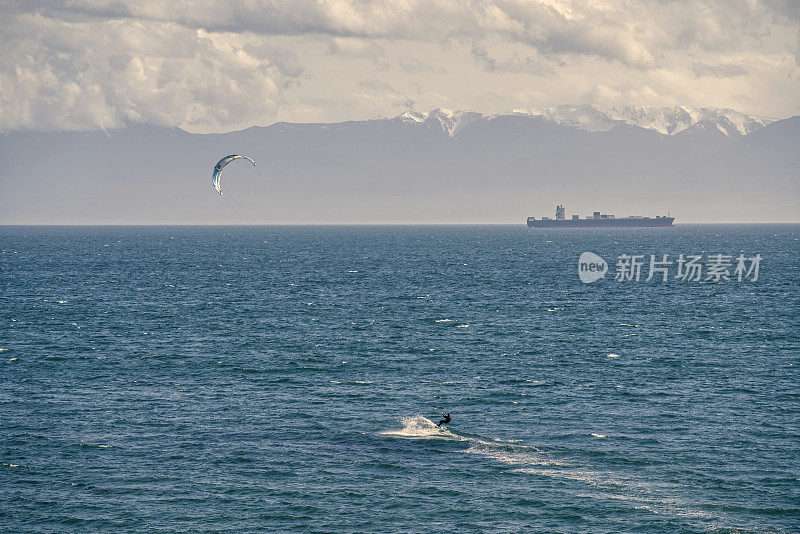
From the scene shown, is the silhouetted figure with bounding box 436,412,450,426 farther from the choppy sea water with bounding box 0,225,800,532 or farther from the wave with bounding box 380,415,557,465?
the choppy sea water with bounding box 0,225,800,532

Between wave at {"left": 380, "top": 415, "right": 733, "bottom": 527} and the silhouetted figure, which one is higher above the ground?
the silhouetted figure

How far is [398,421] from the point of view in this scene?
59.8 metres

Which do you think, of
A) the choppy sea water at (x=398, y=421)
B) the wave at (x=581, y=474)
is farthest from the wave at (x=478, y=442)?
the choppy sea water at (x=398, y=421)

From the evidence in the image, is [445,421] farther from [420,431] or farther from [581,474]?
[581,474]

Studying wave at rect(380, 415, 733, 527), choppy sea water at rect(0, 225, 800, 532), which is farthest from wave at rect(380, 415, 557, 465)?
choppy sea water at rect(0, 225, 800, 532)

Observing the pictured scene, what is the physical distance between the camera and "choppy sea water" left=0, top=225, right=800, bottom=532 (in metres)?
44.6

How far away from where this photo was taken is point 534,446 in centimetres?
5403

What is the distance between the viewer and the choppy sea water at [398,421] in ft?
146

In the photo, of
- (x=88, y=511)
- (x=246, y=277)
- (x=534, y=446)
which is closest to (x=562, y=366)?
(x=534, y=446)

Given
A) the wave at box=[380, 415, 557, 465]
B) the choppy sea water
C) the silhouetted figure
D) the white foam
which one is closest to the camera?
the choppy sea water

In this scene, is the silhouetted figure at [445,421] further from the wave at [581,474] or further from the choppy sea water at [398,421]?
the choppy sea water at [398,421]

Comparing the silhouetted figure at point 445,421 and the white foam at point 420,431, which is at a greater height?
the silhouetted figure at point 445,421

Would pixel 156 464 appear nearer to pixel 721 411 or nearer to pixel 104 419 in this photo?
pixel 104 419

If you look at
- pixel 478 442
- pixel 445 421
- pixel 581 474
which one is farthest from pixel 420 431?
pixel 581 474
